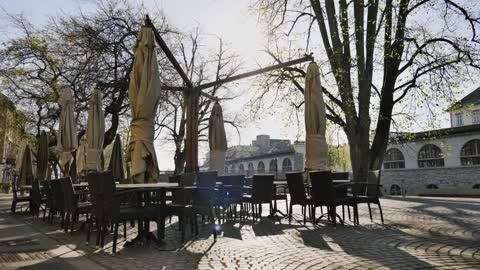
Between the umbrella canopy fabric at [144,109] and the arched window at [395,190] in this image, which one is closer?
the umbrella canopy fabric at [144,109]

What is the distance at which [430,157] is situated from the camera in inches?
1412

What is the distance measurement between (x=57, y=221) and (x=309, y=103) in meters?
6.25

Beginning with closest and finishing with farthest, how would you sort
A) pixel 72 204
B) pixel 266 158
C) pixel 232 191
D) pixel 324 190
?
pixel 72 204 → pixel 324 190 → pixel 232 191 → pixel 266 158

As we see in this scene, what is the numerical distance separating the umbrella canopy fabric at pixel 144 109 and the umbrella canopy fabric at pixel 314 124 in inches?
121

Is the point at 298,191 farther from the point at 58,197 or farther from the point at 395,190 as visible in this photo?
the point at 395,190

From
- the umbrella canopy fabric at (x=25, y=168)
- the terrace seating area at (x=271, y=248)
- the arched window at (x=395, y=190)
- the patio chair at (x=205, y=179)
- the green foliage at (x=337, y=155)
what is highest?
the green foliage at (x=337, y=155)

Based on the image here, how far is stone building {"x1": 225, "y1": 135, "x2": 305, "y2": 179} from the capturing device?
171ft

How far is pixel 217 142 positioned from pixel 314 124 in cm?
369

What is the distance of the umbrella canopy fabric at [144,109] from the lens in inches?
247

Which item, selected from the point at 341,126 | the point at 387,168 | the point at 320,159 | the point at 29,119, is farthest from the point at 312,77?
the point at 387,168

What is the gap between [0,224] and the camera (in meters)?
8.02

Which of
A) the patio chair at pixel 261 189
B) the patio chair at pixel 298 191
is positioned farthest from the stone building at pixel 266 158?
the patio chair at pixel 298 191

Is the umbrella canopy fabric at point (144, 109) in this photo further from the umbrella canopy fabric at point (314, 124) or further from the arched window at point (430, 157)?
the arched window at point (430, 157)

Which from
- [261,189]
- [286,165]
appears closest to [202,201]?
[261,189]
